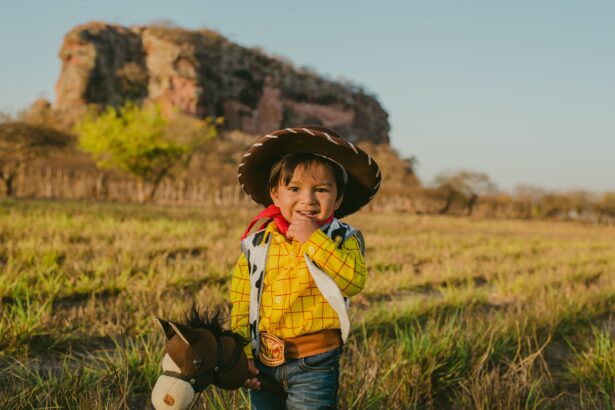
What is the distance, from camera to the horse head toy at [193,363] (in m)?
1.41

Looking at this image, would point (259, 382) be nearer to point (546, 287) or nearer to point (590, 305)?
point (590, 305)

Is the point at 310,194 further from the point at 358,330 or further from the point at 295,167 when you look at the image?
the point at 358,330

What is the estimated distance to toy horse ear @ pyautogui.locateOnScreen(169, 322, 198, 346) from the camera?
1.35 m

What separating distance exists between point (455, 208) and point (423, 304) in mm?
46319

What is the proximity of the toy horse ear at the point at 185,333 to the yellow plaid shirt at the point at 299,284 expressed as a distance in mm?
443

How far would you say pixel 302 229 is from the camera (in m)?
1.77

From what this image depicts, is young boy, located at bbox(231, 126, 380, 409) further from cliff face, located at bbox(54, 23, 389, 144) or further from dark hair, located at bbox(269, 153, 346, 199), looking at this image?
cliff face, located at bbox(54, 23, 389, 144)

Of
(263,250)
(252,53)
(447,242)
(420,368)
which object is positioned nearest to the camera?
(263,250)

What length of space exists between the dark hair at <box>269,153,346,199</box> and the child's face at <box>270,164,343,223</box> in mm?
18

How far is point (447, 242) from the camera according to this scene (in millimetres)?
12750

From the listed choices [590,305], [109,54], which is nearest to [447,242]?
[590,305]

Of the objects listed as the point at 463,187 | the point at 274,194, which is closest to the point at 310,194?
the point at 274,194

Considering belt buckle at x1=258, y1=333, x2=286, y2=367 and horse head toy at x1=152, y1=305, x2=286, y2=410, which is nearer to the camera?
horse head toy at x1=152, y1=305, x2=286, y2=410

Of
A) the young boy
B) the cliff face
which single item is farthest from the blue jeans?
the cliff face
